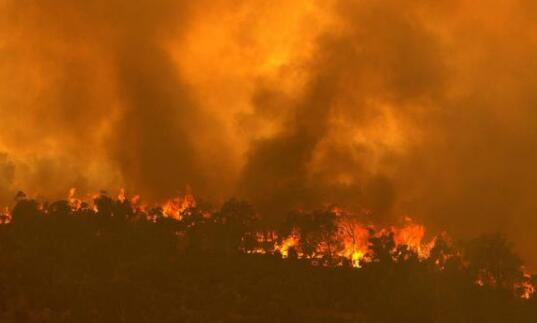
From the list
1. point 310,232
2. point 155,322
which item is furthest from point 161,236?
point 155,322

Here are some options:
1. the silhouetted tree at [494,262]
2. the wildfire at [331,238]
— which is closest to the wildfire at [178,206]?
the wildfire at [331,238]

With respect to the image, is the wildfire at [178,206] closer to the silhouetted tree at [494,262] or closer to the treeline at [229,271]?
the treeline at [229,271]

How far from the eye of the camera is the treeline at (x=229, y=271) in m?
59.6

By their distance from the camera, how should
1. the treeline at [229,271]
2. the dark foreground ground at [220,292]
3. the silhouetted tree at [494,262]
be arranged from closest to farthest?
the dark foreground ground at [220,292] → the treeline at [229,271] → the silhouetted tree at [494,262]

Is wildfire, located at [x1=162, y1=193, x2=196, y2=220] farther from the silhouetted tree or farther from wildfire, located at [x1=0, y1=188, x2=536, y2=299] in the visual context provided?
the silhouetted tree

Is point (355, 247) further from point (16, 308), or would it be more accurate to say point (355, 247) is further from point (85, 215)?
point (16, 308)

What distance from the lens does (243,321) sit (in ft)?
195

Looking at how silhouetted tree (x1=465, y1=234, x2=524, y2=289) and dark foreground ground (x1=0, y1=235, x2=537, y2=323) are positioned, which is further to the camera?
silhouetted tree (x1=465, y1=234, x2=524, y2=289)

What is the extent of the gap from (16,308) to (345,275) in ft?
91.9

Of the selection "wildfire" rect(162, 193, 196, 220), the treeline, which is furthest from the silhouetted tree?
"wildfire" rect(162, 193, 196, 220)

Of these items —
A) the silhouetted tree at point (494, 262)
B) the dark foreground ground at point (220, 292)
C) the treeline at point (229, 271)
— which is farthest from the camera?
the silhouetted tree at point (494, 262)

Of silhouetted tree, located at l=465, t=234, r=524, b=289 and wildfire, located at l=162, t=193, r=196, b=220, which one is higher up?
wildfire, located at l=162, t=193, r=196, b=220

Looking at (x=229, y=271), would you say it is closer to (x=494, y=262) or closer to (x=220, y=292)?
(x=220, y=292)

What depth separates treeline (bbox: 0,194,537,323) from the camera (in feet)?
196
